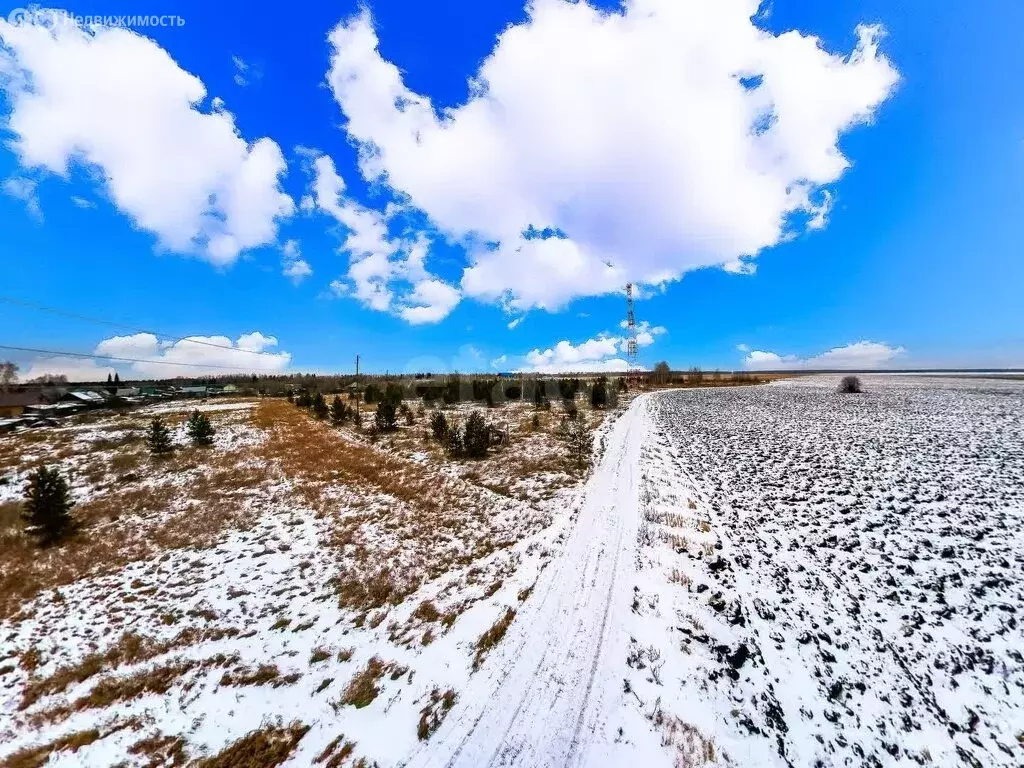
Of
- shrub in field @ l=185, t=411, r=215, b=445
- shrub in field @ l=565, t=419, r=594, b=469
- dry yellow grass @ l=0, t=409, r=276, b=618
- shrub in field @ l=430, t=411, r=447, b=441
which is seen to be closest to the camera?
dry yellow grass @ l=0, t=409, r=276, b=618

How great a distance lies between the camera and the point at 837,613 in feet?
22.2

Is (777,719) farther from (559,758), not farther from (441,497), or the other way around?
(441,497)

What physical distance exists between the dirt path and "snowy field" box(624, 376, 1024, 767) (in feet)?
1.73

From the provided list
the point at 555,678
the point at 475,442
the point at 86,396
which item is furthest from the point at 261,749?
the point at 86,396

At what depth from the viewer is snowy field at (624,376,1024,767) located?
476 centimetres

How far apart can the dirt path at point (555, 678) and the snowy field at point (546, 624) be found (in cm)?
4

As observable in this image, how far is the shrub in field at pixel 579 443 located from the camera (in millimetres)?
17487

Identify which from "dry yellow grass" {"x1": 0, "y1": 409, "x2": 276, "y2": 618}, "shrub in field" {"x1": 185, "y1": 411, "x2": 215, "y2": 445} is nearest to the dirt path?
"dry yellow grass" {"x1": 0, "y1": 409, "x2": 276, "y2": 618}

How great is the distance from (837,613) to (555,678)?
5.47 metres

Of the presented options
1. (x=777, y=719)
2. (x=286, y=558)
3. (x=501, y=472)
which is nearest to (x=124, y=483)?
(x=286, y=558)

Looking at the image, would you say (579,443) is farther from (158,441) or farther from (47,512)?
(158,441)

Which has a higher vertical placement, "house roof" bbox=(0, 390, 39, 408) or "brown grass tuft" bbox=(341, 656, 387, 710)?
"house roof" bbox=(0, 390, 39, 408)

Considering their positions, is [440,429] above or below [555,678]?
above

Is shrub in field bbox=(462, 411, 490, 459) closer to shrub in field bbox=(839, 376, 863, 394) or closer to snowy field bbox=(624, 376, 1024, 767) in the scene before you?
snowy field bbox=(624, 376, 1024, 767)
